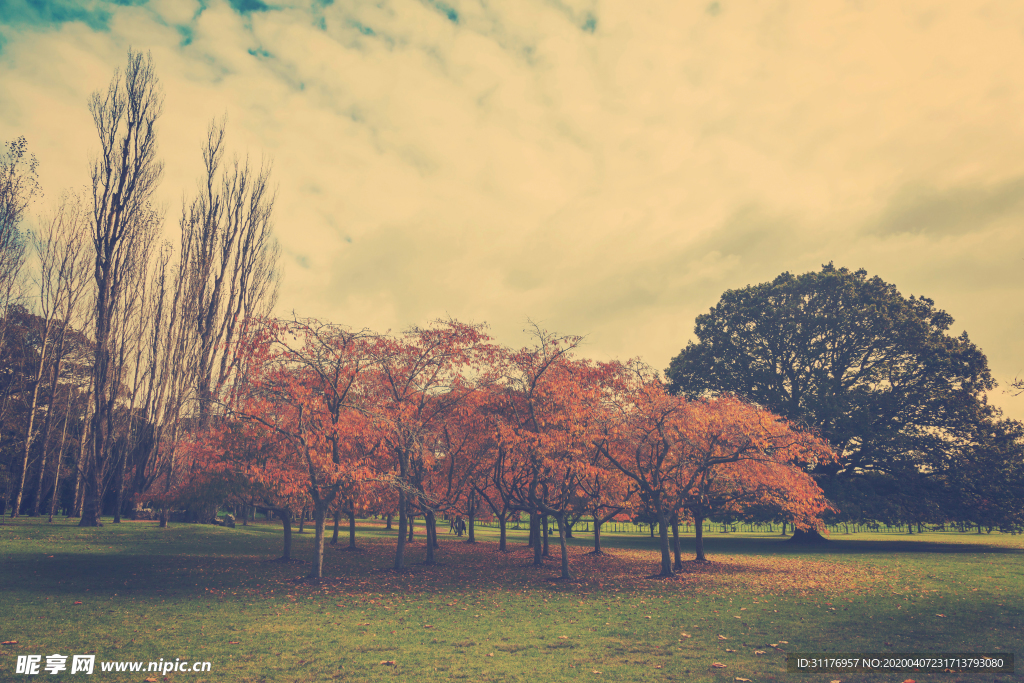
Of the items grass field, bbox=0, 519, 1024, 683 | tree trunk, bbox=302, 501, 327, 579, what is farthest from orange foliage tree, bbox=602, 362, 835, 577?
tree trunk, bbox=302, 501, 327, 579

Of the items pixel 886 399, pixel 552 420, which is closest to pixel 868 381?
pixel 886 399

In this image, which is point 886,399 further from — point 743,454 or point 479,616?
point 479,616

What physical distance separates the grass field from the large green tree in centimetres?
1287

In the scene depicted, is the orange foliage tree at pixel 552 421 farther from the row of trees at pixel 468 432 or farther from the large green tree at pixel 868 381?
the large green tree at pixel 868 381

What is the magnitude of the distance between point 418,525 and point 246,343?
205ft

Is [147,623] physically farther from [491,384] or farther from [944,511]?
[944,511]

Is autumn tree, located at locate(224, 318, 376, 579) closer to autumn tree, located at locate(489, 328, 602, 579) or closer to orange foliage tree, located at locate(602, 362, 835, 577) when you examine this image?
autumn tree, located at locate(489, 328, 602, 579)

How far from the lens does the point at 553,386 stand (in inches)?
850

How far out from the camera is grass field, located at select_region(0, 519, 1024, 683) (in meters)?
8.93

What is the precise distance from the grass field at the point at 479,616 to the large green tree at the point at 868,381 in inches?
507

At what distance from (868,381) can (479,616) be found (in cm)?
3781

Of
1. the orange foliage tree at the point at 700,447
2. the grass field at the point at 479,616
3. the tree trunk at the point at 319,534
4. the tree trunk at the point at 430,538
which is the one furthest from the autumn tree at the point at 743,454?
the tree trunk at the point at 319,534

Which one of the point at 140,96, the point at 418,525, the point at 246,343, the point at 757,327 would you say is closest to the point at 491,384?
the point at 246,343

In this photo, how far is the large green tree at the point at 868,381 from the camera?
37.2m
